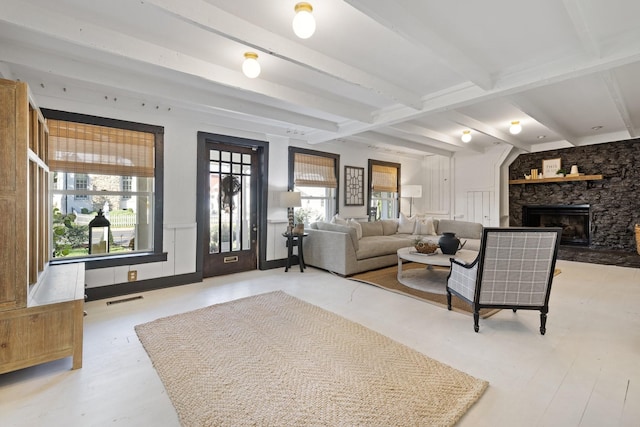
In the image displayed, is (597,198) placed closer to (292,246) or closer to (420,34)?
(292,246)

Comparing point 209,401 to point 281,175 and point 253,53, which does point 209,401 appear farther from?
point 281,175

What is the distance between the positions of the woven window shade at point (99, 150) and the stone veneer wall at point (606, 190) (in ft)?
28.1

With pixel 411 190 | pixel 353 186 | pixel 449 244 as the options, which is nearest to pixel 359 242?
pixel 449 244

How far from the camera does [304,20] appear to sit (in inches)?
74.7

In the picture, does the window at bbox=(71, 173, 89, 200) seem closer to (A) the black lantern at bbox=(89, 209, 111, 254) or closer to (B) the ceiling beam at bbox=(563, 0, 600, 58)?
(A) the black lantern at bbox=(89, 209, 111, 254)

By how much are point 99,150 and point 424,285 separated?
443 cm

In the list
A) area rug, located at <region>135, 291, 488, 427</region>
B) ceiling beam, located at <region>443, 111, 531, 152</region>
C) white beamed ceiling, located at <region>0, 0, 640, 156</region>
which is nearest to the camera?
area rug, located at <region>135, 291, 488, 427</region>

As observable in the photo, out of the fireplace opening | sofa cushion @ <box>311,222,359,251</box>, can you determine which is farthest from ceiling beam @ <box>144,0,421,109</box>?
the fireplace opening

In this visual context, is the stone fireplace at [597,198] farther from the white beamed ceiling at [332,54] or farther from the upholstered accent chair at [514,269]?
the upholstered accent chair at [514,269]

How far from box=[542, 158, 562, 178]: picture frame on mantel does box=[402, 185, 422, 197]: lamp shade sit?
3.09m

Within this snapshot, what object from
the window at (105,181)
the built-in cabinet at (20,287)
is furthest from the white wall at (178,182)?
the built-in cabinet at (20,287)

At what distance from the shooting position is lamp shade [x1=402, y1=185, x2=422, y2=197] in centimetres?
Result: 735

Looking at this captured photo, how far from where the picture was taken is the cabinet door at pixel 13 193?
1.89 m

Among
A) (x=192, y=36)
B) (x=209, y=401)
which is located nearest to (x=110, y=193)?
(x=192, y=36)
